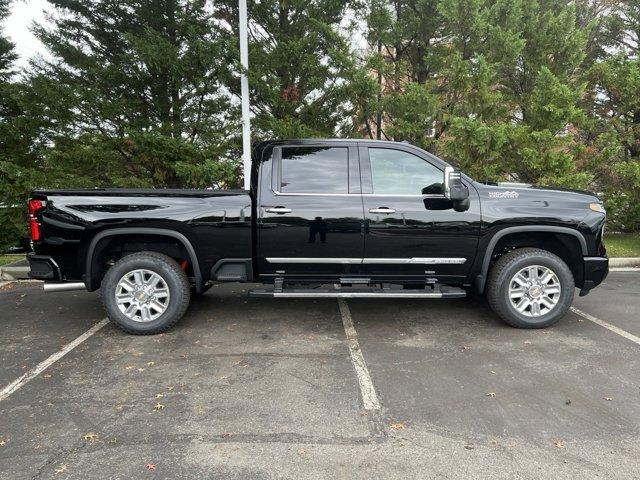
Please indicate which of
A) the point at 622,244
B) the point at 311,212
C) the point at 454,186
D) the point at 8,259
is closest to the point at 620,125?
the point at 622,244

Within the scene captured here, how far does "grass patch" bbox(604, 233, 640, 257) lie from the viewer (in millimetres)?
8424

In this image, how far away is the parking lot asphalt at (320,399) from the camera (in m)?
2.64

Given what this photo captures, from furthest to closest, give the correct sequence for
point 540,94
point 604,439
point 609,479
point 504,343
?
1. point 540,94
2. point 504,343
3. point 604,439
4. point 609,479

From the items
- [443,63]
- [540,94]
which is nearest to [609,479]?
[540,94]

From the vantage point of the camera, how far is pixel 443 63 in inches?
359

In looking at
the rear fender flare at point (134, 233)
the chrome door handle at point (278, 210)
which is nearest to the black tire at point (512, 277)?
the chrome door handle at point (278, 210)

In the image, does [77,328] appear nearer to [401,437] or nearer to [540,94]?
[401,437]

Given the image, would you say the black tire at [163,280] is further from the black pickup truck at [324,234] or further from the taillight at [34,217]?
the taillight at [34,217]

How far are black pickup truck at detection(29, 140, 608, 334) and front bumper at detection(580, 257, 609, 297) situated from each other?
14 millimetres

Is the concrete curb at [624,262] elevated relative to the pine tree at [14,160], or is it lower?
lower

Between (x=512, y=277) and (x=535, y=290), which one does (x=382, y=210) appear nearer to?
(x=512, y=277)

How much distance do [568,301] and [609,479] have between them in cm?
253

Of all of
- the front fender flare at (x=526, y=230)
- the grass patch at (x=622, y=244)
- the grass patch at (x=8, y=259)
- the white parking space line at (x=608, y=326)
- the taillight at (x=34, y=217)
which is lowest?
the white parking space line at (x=608, y=326)

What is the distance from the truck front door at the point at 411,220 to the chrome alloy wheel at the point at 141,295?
2.11 m
